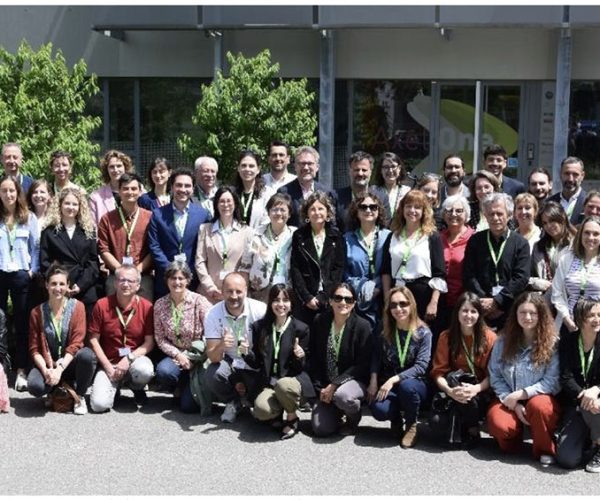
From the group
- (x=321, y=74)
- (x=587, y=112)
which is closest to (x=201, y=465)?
(x=321, y=74)

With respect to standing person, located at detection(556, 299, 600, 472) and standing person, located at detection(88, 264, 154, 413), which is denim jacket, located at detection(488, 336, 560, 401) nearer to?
standing person, located at detection(556, 299, 600, 472)

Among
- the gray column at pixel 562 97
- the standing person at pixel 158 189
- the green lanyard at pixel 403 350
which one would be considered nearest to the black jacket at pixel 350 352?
the green lanyard at pixel 403 350

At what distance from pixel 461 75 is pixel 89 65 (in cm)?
784

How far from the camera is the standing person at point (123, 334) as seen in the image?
7.35m

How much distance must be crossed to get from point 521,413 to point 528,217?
1860mm

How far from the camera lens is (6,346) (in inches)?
301

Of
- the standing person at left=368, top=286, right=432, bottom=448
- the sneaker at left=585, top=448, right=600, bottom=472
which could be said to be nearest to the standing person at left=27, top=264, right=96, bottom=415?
the standing person at left=368, top=286, right=432, bottom=448

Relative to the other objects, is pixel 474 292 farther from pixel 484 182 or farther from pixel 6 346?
pixel 6 346

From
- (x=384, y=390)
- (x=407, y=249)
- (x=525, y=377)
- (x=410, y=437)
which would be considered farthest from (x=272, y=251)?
(x=525, y=377)

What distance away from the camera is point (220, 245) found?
A: 7797 millimetres

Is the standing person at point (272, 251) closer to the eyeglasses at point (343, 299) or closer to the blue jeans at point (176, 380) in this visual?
the eyeglasses at point (343, 299)

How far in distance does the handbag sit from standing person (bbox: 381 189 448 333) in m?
2.82

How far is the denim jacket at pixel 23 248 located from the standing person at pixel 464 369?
3.85 metres

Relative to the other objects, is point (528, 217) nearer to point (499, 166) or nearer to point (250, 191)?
point (499, 166)
